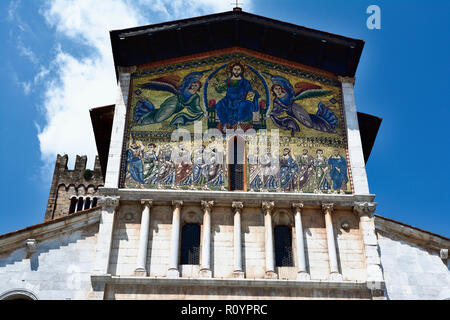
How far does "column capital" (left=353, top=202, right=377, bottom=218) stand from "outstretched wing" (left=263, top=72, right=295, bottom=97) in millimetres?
4538

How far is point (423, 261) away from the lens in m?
17.1

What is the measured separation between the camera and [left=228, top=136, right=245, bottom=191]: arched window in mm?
18266

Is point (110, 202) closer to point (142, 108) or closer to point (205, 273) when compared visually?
point (205, 273)

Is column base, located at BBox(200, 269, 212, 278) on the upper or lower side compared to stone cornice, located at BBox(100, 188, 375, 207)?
lower

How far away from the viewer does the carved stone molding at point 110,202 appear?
17.3 meters

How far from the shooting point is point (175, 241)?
16797 mm

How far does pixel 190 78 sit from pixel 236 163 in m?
3.51

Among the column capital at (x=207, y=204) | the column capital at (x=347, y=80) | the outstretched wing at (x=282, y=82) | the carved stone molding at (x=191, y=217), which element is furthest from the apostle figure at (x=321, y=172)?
the carved stone molding at (x=191, y=217)

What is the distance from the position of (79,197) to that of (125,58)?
2435 cm

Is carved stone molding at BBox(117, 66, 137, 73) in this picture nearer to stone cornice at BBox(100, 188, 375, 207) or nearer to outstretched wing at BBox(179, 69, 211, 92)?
outstretched wing at BBox(179, 69, 211, 92)

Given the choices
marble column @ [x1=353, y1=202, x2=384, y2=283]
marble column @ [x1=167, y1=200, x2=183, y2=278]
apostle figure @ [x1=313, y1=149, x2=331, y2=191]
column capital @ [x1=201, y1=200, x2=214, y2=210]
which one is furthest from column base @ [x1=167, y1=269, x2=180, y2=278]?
marble column @ [x1=353, y1=202, x2=384, y2=283]

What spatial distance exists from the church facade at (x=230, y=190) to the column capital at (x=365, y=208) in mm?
34

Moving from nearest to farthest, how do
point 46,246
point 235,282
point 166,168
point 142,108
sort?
point 235,282, point 46,246, point 166,168, point 142,108

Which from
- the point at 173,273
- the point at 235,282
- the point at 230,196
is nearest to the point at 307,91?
the point at 230,196
